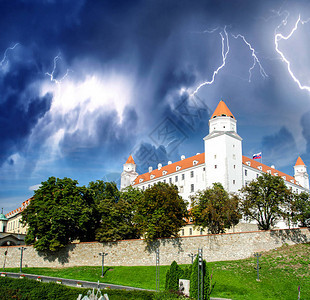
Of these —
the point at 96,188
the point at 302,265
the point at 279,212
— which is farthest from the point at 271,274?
the point at 96,188

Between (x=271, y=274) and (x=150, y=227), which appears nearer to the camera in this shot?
(x=271, y=274)

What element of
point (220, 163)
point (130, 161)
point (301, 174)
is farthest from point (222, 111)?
point (301, 174)

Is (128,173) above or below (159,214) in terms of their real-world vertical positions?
above

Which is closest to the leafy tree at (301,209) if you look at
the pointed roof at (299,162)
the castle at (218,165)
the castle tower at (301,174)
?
the castle at (218,165)

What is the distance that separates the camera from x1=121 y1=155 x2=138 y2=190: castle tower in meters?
112

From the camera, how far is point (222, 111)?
7900 cm

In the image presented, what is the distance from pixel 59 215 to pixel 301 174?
8747cm

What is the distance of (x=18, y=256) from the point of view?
55656mm

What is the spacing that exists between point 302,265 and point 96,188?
124ft

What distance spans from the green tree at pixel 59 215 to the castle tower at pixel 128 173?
5492 cm

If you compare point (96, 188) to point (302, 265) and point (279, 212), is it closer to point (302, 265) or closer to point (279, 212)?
point (279, 212)

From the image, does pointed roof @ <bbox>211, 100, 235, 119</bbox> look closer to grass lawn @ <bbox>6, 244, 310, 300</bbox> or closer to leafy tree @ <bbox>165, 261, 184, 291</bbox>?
grass lawn @ <bbox>6, 244, 310, 300</bbox>

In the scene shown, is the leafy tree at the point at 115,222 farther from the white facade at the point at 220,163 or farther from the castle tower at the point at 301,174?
the castle tower at the point at 301,174

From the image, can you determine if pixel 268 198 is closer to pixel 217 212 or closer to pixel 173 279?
pixel 217 212
